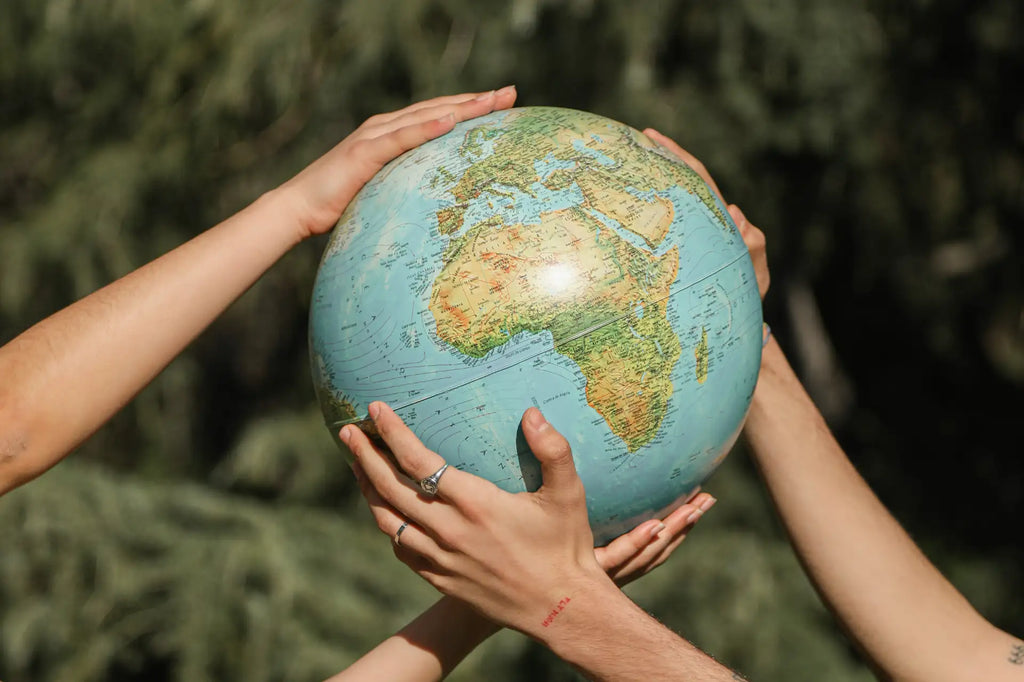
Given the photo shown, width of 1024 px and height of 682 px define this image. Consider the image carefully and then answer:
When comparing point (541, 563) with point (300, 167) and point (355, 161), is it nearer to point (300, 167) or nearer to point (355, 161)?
point (355, 161)

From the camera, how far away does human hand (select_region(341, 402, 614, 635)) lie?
5.32 feet

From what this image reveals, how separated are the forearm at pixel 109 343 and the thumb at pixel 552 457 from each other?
0.62 meters

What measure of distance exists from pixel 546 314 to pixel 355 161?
0.53 m

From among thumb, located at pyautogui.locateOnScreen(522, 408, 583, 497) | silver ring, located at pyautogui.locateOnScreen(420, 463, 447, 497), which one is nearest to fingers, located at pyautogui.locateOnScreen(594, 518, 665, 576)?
thumb, located at pyautogui.locateOnScreen(522, 408, 583, 497)

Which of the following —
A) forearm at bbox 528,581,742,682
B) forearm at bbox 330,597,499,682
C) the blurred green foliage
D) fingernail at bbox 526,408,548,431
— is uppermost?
fingernail at bbox 526,408,548,431

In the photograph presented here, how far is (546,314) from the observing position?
1714 mm

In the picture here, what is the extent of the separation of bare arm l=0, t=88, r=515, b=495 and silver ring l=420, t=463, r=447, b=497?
1.66ft

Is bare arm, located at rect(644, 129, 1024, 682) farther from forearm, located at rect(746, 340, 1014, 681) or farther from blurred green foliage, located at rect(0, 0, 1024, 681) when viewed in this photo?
blurred green foliage, located at rect(0, 0, 1024, 681)

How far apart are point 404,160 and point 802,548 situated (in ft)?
3.87

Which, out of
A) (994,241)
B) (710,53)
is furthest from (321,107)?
(994,241)

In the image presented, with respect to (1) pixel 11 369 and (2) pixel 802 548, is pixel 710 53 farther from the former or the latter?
(1) pixel 11 369

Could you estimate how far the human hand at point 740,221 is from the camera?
6.98 feet

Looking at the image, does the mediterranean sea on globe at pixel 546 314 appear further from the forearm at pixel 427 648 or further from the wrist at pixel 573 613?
the forearm at pixel 427 648

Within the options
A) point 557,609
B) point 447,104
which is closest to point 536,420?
point 557,609
